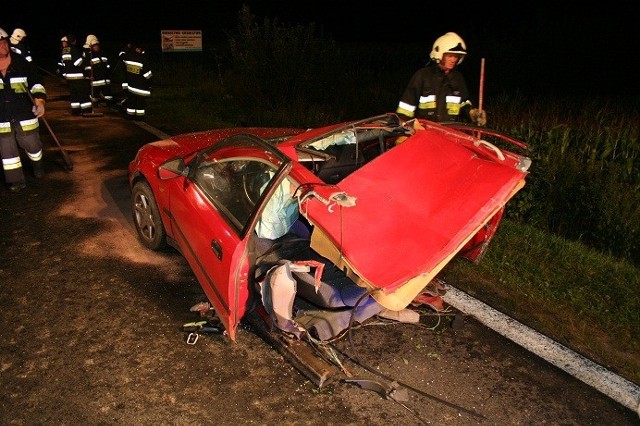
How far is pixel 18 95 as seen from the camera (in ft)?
20.4

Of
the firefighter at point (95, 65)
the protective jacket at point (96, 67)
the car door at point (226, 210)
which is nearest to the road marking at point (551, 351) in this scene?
the car door at point (226, 210)

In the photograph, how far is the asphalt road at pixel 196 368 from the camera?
2.98m

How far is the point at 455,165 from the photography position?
10.9 ft

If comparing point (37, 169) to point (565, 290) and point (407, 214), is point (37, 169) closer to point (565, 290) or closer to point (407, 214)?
point (407, 214)

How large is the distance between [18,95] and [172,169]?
3424 millimetres

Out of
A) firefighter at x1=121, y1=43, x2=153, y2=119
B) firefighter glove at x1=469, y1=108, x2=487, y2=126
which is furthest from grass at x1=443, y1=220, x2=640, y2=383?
firefighter at x1=121, y1=43, x2=153, y2=119

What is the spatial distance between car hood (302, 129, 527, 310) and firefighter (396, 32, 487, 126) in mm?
2266

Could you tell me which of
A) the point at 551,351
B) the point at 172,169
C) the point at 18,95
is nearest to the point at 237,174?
the point at 172,169

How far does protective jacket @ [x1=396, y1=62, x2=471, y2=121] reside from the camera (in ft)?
18.3

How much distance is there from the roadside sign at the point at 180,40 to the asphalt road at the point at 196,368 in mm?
13149

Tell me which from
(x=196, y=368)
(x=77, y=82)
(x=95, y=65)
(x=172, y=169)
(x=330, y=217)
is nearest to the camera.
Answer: (x=330, y=217)

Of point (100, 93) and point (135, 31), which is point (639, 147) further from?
point (135, 31)

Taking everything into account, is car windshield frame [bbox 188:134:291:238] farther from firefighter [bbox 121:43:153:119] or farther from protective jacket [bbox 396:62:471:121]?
firefighter [bbox 121:43:153:119]

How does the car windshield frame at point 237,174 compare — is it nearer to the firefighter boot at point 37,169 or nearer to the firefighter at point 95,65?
the firefighter boot at point 37,169
